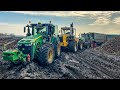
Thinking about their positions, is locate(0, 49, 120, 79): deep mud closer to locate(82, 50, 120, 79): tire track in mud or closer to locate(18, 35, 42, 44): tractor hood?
locate(82, 50, 120, 79): tire track in mud

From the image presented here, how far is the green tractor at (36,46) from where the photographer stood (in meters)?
8.02

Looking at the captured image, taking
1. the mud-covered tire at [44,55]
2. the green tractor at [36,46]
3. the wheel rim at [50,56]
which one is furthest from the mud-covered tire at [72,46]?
the mud-covered tire at [44,55]

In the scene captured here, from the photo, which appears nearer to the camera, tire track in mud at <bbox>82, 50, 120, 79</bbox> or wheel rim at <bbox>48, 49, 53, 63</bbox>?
tire track in mud at <bbox>82, 50, 120, 79</bbox>

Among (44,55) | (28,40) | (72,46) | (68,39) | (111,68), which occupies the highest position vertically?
(28,40)

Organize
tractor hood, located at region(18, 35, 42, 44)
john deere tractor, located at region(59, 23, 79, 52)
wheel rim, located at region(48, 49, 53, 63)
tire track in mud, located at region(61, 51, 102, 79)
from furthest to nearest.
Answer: john deere tractor, located at region(59, 23, 79, 52) → wheel rim, located at region(48, 49, 53, 63) → tractor hood, located at region(18, 35, 42, 44) → tire track in mud, located at region(61, 51, 102, 79)

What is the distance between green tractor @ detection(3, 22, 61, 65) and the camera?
8023 millimetres

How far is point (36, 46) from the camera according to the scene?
27.9ft

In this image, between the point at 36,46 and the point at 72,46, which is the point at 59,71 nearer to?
the point at 36,46

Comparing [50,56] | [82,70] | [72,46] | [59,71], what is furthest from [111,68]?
[72,46]

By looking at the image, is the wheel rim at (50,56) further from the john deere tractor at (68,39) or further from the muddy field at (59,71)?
the john deere tractor at (68,39)

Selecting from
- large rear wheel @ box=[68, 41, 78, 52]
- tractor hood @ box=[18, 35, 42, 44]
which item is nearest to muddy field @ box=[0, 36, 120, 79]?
tractor hood @ box=[18, 35, 42, 44]

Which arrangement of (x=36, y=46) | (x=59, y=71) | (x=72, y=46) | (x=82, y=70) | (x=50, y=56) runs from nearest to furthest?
(x=59, y=71) → (x=36, y=46) → (x=82, y=70) → (x=50, y=56) → (x=72, y=46)
